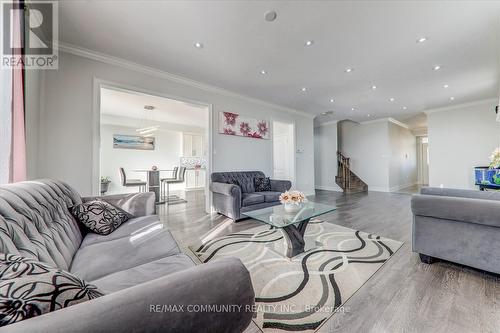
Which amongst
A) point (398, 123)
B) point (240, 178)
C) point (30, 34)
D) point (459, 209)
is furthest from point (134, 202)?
point (398, 123)

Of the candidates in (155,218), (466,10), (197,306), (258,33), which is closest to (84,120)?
(155,218)

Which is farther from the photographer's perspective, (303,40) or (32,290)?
(303,40)

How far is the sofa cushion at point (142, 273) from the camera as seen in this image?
96 centimetres

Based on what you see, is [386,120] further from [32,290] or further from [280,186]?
[32,290]

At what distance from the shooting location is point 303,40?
102 inches

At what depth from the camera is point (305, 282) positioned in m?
1.68

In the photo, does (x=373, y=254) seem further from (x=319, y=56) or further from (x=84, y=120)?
(x=84, y=120)

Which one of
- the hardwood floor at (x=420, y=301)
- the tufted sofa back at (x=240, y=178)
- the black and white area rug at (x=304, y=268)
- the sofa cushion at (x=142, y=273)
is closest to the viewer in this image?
the sofa cushion at (x=142, y=273)

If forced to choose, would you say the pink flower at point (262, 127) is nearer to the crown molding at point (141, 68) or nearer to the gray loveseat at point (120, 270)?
the crown molding at point (141, 68)

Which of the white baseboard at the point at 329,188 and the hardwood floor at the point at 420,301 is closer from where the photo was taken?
the hardwood floor at the point at 420,301

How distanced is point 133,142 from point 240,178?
14.8 feet

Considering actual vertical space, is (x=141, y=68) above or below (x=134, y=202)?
A: above

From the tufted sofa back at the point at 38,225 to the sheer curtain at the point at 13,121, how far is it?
457 millimetres

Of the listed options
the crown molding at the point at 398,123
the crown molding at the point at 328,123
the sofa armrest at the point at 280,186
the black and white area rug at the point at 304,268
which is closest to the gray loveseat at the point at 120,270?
the black and white area rug at the point at 304,268
